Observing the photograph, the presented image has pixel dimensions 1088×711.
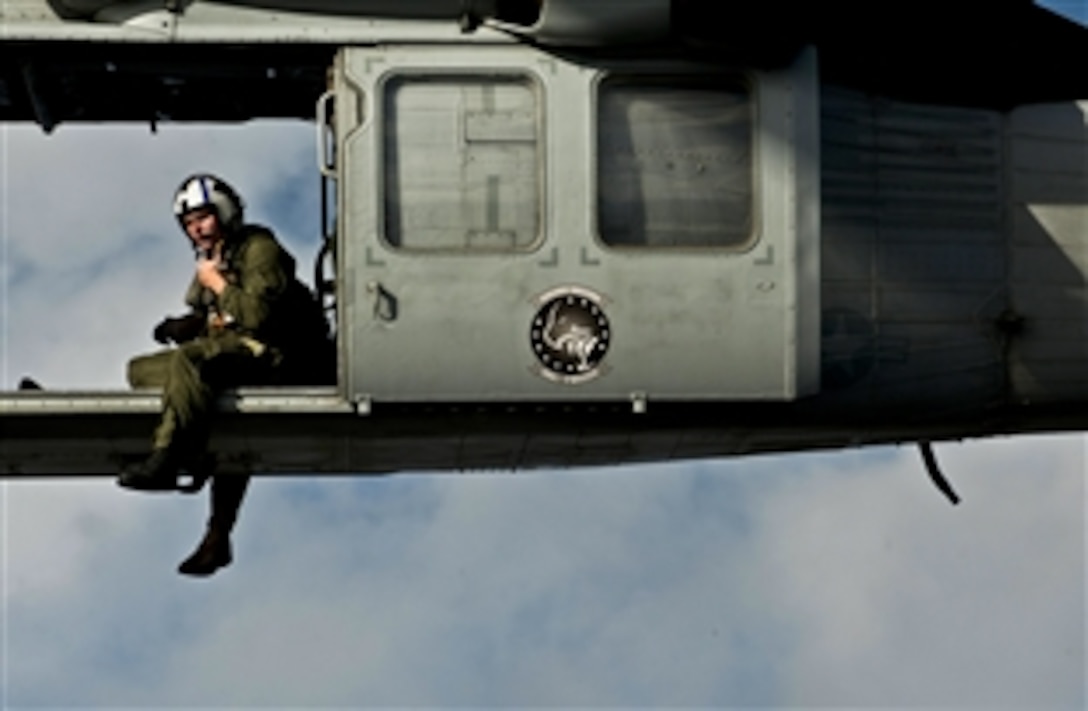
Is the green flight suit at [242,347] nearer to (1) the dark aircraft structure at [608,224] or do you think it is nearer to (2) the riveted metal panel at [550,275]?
(1) the dark aircraft structure at [608,224]

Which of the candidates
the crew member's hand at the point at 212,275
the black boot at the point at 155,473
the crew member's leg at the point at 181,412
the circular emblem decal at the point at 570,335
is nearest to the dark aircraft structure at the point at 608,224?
the circular emblem decal at the point at 570,335

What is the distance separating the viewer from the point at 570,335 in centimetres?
1672

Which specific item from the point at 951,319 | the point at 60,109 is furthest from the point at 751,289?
the point at 60,109

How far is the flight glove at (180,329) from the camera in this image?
707 inches

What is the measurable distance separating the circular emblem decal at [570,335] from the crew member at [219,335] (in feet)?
5.31

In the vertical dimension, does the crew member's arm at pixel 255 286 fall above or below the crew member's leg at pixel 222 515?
above

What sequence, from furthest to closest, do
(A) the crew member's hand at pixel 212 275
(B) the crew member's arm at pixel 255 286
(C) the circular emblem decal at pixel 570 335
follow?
(A) the crew member's hand at pixel 212 275, (B) the crew member's arm at pixel 255 286, (C) the circular emblem decal at pixel 570 335

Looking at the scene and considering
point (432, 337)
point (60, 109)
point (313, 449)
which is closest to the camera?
point (432, 337)

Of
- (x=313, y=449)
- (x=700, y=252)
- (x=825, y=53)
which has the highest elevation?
(x=825, y=53)

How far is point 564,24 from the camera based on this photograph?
16.8 m

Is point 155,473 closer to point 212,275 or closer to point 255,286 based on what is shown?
point 255,286

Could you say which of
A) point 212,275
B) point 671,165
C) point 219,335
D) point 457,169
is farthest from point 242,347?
point 671,165

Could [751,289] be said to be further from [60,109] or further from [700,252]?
[60,109]

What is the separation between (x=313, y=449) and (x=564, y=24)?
3014mm
